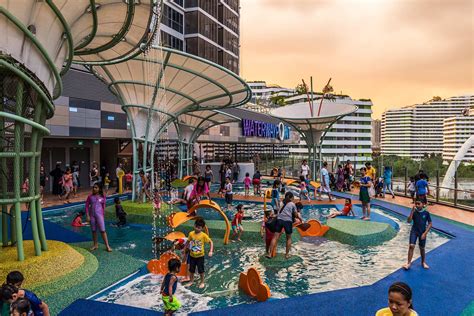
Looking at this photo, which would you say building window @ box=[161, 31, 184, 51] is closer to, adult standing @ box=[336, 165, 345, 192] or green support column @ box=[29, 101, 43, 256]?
adult standing @ box=[336, 165, 345, 192]

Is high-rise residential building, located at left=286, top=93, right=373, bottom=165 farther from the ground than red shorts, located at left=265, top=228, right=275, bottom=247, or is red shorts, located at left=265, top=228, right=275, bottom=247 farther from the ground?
high-rise residential building, located at left=286, top=93, right=373, bottom=165

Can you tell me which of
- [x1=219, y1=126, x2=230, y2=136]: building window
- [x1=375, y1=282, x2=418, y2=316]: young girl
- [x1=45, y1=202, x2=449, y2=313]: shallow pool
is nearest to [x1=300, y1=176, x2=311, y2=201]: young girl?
[x1=45, y1=202, x2=449, y2=313]: shallow pool

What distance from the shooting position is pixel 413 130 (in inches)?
7515

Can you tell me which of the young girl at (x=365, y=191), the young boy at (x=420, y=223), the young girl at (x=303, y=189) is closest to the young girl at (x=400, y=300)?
the young boy at (x=420, y=223)

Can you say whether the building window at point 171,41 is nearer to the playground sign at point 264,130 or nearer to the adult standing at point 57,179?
the playground sign at point 264,130

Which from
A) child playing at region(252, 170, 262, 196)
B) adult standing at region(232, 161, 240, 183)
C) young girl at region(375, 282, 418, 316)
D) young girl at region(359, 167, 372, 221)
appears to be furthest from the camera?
adult standing at region(232, 161, 240, 183)

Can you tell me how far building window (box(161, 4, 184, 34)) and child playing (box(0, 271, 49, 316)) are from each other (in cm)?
3540

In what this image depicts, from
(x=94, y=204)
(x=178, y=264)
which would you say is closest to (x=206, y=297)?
(x=178, y=264)

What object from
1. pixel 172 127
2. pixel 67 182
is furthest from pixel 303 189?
pixel 172 127

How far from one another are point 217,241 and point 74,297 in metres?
4.99

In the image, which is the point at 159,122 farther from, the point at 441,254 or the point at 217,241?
the point at 441,254

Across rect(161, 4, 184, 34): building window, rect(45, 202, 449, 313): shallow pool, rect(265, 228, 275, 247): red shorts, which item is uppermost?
rect(161, 4, 184, 34): building window

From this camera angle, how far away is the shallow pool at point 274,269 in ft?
22.1

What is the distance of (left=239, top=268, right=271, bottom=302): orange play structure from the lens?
6480 millimetres
